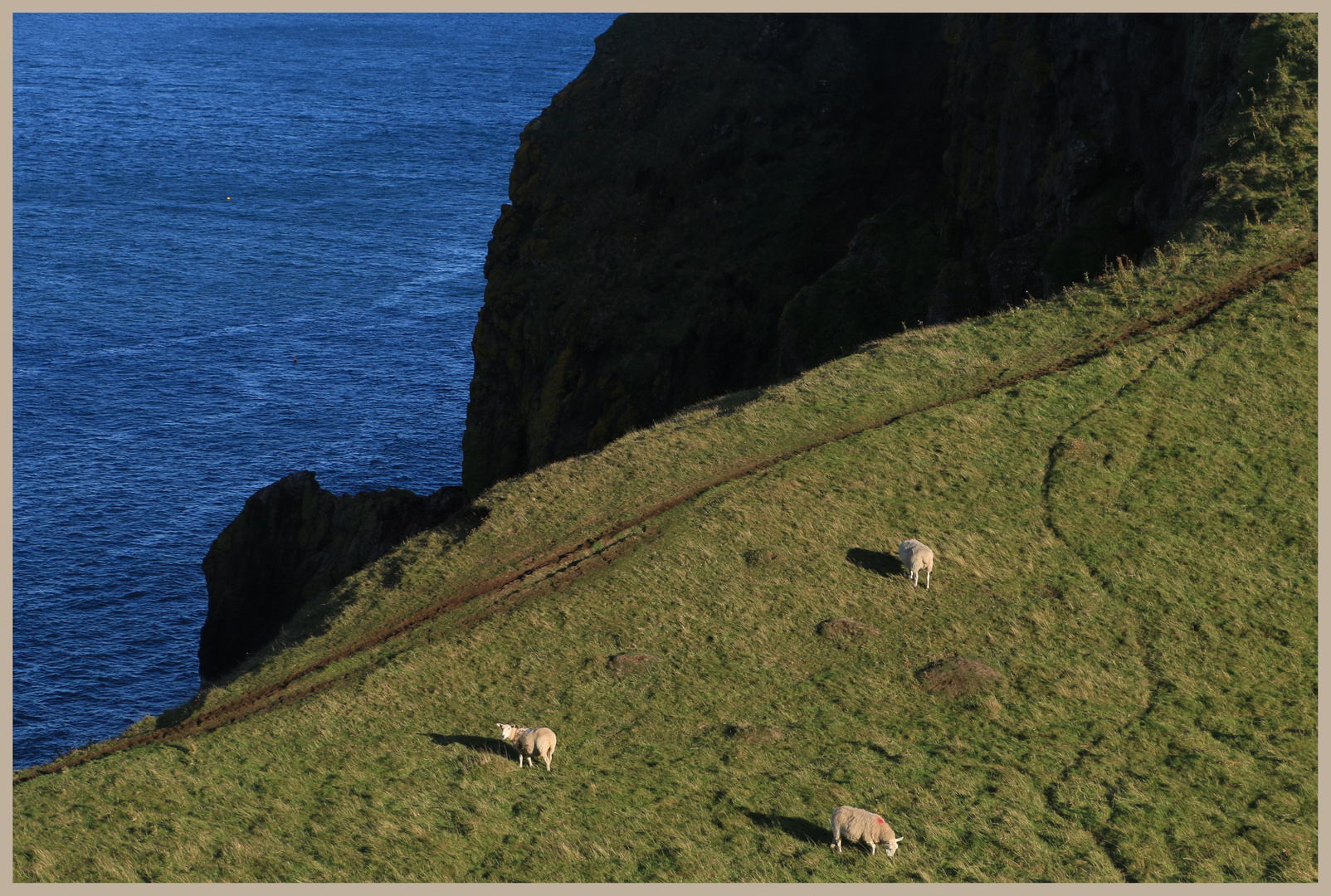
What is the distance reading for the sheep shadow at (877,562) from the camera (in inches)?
1475

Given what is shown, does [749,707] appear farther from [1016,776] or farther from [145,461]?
[145,461]

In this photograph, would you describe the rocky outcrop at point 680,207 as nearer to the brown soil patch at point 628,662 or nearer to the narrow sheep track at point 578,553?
the narrow sheep track at point 578,553

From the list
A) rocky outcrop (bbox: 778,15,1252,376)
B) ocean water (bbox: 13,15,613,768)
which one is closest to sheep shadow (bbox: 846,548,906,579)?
rocky outcrop (bbox: 778,15,1252,376)

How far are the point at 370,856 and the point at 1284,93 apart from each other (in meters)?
56.7

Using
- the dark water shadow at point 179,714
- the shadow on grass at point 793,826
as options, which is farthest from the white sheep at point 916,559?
the dark water shadow at point 179,714

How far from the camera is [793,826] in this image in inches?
1038

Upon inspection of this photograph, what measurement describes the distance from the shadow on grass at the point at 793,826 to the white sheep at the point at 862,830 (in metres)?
0.81

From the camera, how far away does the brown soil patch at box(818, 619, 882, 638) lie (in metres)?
34.7

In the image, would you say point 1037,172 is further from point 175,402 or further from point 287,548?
point 175,402

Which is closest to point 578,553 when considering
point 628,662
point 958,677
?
point 628,662

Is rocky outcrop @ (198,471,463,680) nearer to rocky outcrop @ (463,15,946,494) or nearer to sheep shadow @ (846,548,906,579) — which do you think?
rocky outcrop @ (463,15,946,494)

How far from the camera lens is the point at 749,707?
31.9 metres

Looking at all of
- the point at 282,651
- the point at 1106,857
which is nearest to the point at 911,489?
the point at 1106,857

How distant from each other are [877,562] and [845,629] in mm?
3796
